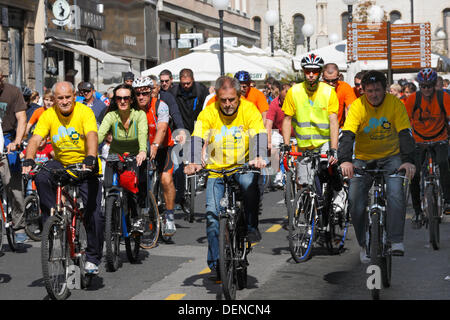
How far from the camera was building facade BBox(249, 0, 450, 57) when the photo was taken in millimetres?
83750

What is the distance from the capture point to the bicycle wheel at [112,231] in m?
9.23

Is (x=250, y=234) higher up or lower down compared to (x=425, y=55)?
lower down

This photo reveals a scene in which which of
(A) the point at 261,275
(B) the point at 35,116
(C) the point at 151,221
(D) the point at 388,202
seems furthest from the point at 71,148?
(B) the point at 35,116

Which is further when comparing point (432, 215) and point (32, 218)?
point (32, 218)

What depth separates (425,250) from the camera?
Result: 33.9 feet

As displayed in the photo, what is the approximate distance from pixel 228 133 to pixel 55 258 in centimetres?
183

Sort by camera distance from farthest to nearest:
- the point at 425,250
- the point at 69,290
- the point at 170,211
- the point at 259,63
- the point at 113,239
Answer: the point at 259,63 → the point at 170,211 → the point at 425,250 → the point at 113,239 → the point at 69,290

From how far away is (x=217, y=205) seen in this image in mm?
8203

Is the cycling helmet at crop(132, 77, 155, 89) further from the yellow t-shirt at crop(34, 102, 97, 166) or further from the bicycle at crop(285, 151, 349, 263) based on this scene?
the yellow t-shirt at crop(34, 102, 97, 166)

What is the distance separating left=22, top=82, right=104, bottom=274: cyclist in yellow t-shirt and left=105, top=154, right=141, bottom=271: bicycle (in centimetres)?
46

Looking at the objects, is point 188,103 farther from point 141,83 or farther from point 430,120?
point 430,120
